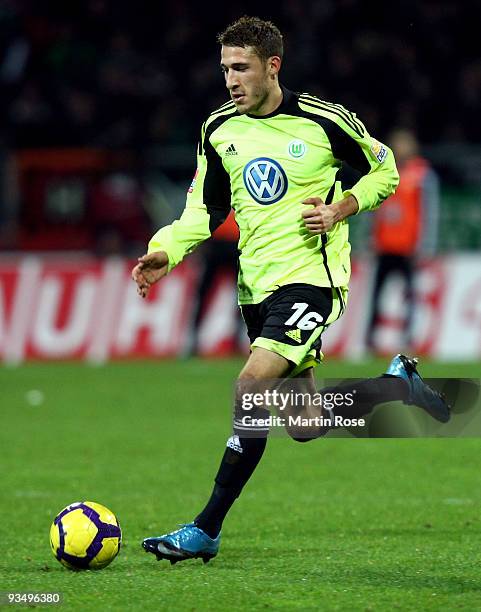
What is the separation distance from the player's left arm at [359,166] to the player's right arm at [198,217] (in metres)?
0.46

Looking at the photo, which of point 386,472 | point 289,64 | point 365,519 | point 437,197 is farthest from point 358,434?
point 289,64

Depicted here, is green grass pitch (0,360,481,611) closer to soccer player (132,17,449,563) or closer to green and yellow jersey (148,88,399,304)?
soccer player (132,17,449,563)

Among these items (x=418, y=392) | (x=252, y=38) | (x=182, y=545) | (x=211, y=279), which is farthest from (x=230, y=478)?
(x=211, y=279)

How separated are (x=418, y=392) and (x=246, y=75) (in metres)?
1.47

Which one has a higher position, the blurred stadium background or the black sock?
the blurred stadium background

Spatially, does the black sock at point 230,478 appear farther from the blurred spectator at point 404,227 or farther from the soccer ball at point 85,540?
the blurred spectator at point 404,227

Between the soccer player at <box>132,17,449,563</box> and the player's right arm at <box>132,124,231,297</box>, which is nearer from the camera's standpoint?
the soccer player at <box>132,17,449,563</box>

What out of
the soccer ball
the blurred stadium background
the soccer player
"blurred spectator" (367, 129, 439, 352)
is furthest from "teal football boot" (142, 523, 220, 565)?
"blurred spectator" (367, 129, 439, 352)

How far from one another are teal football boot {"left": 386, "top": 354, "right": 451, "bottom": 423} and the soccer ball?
1.32m

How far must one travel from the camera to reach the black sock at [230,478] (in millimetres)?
5422

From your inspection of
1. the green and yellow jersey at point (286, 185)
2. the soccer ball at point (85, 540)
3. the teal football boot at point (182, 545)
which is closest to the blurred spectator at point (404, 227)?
the green and yellow jersey at point (286, 185)

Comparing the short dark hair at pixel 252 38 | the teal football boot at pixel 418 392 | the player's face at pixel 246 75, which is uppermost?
the short dark hair at pixel 252 38

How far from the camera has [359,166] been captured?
5.64 meters

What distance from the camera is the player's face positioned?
17.7ft
